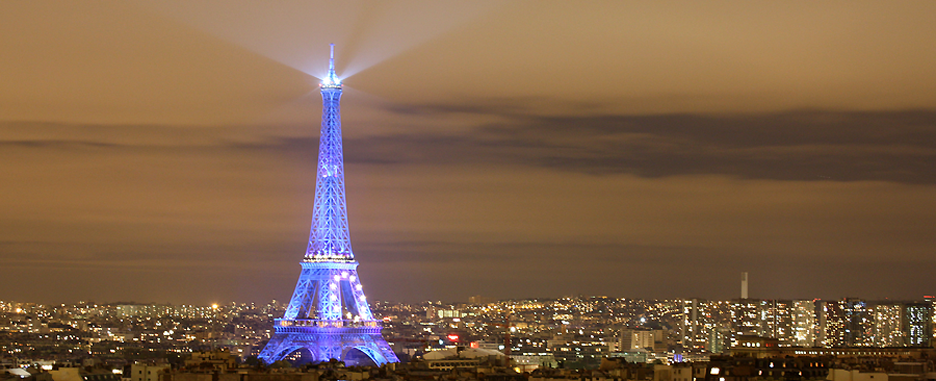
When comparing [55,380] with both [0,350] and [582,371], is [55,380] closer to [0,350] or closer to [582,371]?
[582,371]

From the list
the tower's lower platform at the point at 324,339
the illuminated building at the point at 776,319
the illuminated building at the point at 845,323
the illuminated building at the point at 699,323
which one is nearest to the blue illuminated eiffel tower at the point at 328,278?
the tower's lower platform at the point at 324,339

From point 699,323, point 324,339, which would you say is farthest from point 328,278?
point 699,323

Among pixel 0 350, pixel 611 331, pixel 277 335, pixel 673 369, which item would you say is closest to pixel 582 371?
pixel 673 369

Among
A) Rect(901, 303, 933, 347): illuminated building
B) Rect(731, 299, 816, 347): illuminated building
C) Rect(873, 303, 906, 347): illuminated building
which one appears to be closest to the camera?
Rect(873, 303, 906, 347): illuminated building

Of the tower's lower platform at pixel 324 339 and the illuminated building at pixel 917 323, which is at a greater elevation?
the illuminated building at pixel 917 323

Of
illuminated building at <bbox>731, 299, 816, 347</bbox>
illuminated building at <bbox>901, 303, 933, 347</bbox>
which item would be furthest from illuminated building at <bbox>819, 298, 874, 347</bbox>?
illuminated building at <bbox>901, 303, 933, 347</bbox>

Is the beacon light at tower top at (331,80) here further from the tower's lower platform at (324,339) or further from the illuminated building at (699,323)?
the illuminated building at (699,323)

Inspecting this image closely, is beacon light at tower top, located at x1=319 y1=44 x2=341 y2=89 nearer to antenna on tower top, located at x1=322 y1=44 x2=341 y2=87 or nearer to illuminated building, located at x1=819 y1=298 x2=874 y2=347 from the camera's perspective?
antenna on tower top, located at x1=322 y1=44 x2=341 y2=87
